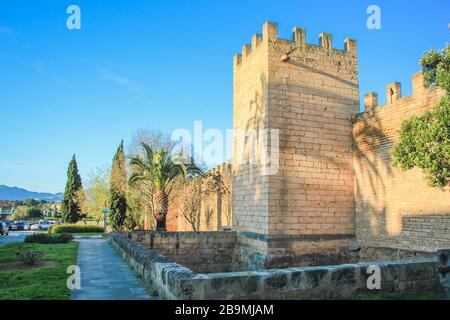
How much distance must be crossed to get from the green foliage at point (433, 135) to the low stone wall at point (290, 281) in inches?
69.9

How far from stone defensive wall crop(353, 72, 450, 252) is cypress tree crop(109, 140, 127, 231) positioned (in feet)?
65.7

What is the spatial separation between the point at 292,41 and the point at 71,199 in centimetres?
3439

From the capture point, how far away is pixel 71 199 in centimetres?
3931

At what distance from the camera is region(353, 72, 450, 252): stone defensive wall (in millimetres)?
9062

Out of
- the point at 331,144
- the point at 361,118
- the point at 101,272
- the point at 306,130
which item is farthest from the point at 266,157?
the point at 101,272

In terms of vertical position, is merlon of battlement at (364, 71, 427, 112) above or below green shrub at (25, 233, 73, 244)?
above

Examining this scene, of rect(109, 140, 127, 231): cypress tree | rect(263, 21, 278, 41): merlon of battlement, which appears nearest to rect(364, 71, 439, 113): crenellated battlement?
rect(263, 21, 278, 41): merlon of battlement

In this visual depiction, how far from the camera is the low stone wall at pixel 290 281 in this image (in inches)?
195

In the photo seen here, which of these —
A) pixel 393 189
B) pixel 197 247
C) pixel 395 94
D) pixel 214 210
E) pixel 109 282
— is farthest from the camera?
pixel 214 210

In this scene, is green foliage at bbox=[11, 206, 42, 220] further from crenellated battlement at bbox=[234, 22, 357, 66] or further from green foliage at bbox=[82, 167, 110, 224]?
crenellated battlement at bbox=[234, 22, 357, 66]

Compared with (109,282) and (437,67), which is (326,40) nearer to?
(437,67)

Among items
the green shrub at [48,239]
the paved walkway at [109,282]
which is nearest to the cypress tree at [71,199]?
the green shrub at [48,239]

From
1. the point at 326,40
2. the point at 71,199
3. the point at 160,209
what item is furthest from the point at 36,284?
the point at 71,199

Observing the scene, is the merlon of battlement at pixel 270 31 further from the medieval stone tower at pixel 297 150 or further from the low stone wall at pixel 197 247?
the low stone wall at pixel 197 247
